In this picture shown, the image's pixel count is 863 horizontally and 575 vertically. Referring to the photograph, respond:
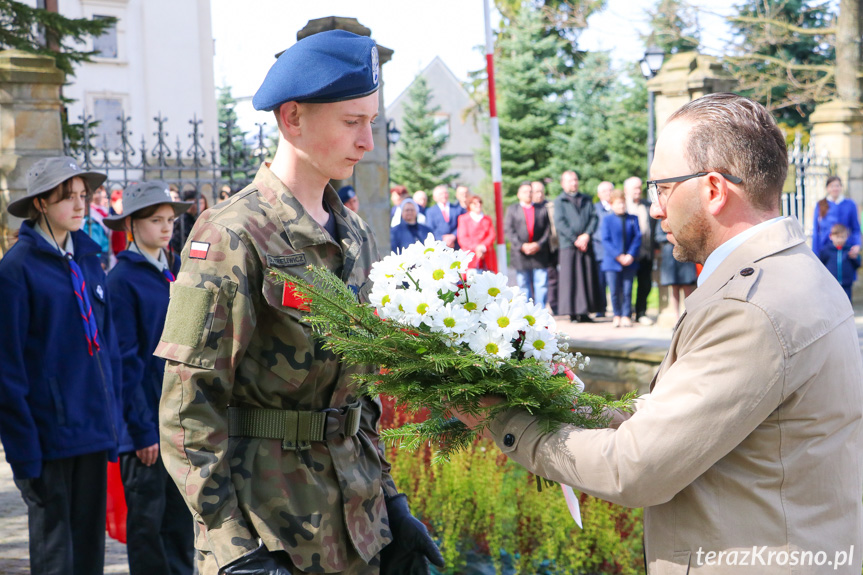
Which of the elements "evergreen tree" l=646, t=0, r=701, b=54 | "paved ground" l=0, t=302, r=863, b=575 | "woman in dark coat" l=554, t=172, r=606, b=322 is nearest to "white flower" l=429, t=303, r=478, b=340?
"paved ground" l=0, t=302, r=863, b=575

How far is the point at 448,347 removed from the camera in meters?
1.96

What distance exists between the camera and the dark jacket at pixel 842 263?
37.5 ft

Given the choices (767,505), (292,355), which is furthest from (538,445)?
(292,355)

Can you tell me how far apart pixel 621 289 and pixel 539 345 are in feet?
31.9

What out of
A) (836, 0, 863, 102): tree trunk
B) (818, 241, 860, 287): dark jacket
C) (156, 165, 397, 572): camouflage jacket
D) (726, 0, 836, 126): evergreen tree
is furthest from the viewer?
(726, 0, 836, 126): evergreen tree

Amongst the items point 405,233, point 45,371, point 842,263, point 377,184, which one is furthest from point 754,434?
point 842,263

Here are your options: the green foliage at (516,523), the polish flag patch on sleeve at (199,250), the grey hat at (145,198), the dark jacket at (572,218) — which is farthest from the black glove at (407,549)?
the dark jacket at (572,218)

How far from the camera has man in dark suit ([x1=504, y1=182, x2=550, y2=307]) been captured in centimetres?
1255

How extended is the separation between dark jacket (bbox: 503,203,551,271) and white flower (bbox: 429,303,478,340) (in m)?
10.6

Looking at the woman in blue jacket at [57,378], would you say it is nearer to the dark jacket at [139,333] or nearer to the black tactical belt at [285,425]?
the dark jacket at [139,333]

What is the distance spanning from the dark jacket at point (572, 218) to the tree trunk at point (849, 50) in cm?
883

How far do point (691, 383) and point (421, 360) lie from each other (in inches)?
22.8

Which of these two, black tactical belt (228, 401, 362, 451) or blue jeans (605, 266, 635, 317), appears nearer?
black tactical belt (228, 401, 362, 451)

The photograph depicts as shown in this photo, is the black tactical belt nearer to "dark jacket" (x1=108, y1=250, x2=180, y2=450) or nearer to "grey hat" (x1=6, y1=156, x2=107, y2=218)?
"dark jacket" (x1=108, y1=250, x2=180, y2=450)
